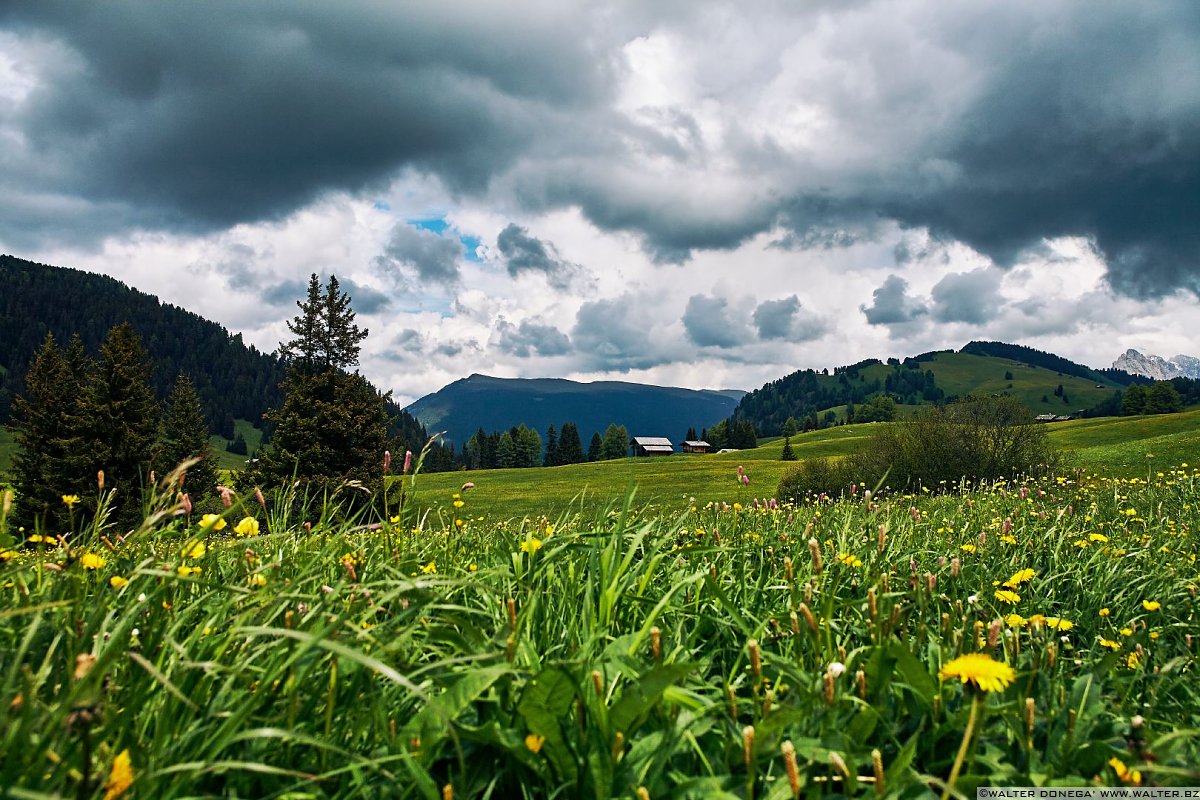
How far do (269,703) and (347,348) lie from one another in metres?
44.2

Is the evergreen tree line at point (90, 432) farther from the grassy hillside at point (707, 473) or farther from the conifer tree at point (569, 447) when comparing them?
the conifer tree at point (569, 447)

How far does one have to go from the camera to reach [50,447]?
42.3 meters

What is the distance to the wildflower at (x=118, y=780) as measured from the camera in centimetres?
158

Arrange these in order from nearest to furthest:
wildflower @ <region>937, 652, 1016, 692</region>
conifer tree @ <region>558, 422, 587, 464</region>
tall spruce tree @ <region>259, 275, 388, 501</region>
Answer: wildflower @ <region>937, 652, 1016, 692</region>, tall spruce tree @ <region>259, 275, 388, 501</region>, conifer tree @ <region>558, 422, 587, 464</region>

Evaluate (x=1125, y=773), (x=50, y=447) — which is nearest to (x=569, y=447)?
(x=50, y=447)

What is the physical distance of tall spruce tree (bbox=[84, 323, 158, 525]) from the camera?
41.6 meters

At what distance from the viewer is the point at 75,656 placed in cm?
208

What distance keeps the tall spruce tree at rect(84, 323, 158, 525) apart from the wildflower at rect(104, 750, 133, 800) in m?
47.4

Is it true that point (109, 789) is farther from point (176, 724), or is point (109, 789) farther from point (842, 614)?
point (842, 614)

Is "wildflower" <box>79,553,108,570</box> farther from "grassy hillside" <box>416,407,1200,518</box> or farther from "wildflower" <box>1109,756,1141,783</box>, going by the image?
"grassy hillside" <box>416,407,1200,518</box>

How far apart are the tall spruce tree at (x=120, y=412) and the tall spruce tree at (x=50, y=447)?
0.80 meters

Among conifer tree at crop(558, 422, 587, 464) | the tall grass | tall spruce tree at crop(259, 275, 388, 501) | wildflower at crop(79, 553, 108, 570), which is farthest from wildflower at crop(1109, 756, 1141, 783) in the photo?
conifer tree at crop(558, 422, 587, 464)

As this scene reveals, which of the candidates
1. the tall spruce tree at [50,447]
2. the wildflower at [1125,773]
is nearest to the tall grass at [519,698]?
the wildflower at [1125,773]

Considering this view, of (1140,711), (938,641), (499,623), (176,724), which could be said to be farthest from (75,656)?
(1140,711)
